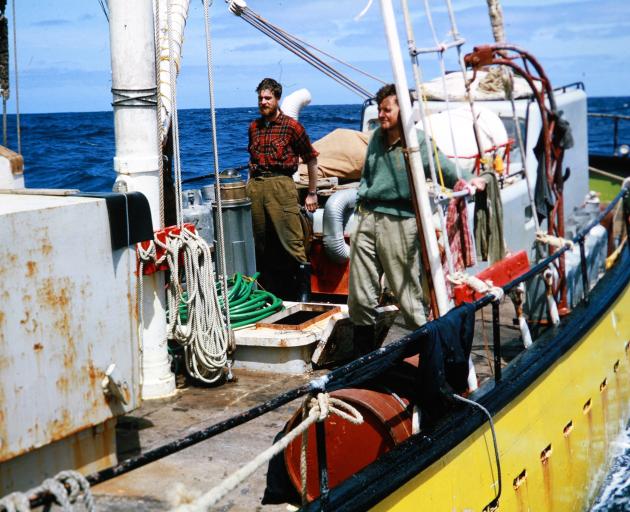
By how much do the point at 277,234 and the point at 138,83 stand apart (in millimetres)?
2476

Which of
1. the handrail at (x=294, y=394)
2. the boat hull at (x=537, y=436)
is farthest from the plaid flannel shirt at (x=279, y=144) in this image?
the handrail at (x=294, y=394)

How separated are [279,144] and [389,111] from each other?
6.31 ft

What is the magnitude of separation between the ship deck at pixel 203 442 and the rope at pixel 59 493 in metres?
0.55

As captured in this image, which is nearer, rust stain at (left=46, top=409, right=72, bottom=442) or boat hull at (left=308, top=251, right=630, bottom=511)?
rust stain at (left=46, top=409, right=72, bottom=442)

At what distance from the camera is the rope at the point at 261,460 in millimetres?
2744

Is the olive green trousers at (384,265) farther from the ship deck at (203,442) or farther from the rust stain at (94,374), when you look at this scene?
the rust stain at (94,374)

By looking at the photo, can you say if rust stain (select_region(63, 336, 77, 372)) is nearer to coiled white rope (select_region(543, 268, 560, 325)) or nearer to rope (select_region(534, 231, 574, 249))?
coiled white rope (select_region(543, 268, 560, 325))

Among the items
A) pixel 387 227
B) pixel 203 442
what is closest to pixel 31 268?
pixel 203 442

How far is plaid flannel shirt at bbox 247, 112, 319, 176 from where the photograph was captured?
708 centimetres

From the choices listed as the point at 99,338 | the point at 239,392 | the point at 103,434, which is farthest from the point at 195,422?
the point at 99,338

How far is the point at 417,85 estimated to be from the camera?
4.84m

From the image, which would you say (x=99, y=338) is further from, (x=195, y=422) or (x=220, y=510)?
(x=195, y=422)

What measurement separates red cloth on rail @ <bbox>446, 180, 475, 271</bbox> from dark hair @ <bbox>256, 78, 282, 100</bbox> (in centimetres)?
202

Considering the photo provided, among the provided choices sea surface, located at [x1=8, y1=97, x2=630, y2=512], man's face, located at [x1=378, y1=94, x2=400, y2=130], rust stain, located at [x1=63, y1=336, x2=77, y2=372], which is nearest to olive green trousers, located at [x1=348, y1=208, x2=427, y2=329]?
man's face, located at [x1=378, y1=94, x2=400, y2=130]
